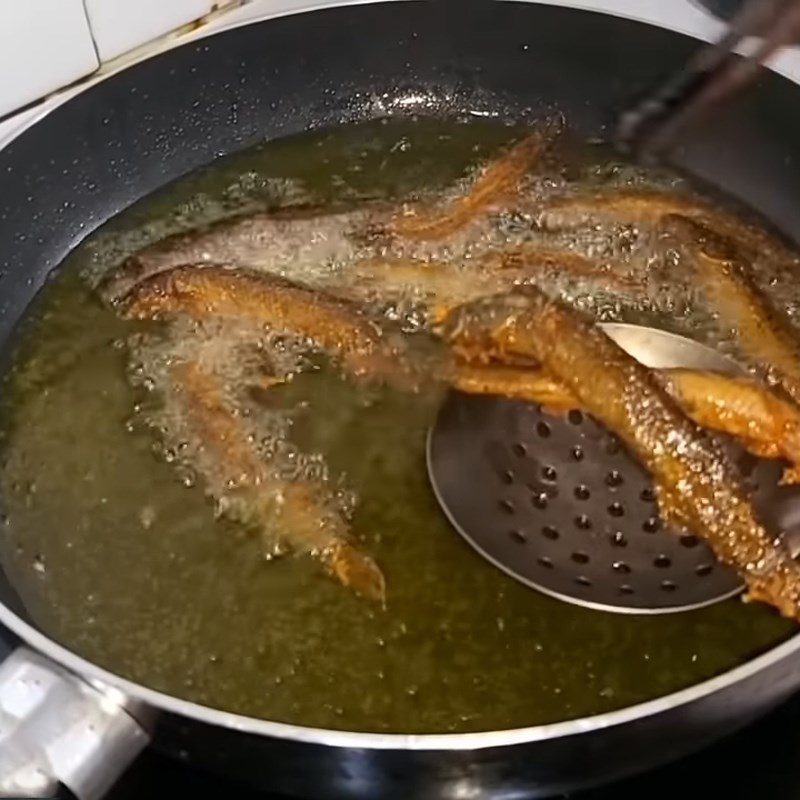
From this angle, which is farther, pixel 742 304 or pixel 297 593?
pixel 742 304

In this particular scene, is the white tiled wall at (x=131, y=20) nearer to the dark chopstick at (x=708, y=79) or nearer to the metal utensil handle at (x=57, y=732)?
the dark chopstick at (x=708, y=79)

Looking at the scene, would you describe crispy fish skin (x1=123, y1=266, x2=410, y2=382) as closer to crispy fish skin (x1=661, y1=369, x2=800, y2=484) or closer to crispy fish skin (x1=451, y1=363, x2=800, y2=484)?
crispy fish skin (x1=451, y1=363, x2=800, y2=484)

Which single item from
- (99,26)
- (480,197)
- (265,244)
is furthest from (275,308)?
(99,26)

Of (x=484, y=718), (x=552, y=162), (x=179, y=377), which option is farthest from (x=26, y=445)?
(x=552, y=162)

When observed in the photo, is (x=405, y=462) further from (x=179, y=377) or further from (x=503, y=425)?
(x=179, y=377)

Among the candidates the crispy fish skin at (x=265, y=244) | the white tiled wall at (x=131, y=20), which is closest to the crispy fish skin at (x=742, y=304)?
the crispy fish skin at (x=265, y=244)

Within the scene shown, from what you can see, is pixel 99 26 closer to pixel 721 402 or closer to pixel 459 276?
pixel 459 276

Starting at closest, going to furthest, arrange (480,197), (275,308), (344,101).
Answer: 1. (275,308)
2. (480,197)
3. (344,101)
